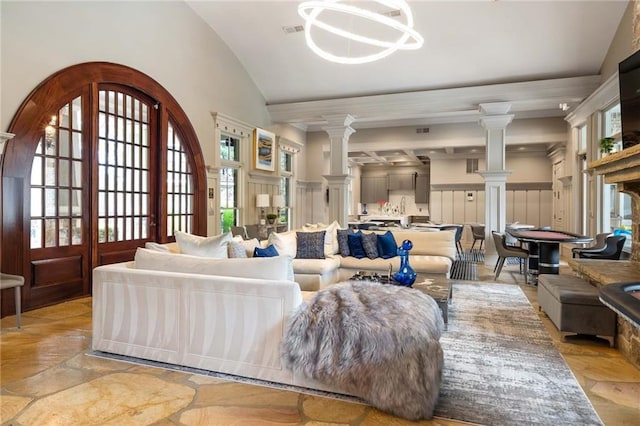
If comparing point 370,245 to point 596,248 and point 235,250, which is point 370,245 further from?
point 596,248

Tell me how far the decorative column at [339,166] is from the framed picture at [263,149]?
1356 mm

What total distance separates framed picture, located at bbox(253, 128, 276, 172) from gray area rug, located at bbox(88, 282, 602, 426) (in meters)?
5.44

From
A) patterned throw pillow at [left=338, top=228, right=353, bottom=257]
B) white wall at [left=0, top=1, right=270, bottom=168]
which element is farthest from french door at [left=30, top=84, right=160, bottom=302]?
patterned throw pillow at [left=338, top=228, right=353, bottom=257]

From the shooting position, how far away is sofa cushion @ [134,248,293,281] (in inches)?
104

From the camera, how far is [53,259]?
4434mm

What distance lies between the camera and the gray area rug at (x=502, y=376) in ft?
6.99

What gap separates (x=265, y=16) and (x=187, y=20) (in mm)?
1259

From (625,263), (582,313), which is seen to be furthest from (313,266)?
(625,263)

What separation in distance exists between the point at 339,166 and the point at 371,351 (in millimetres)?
6266

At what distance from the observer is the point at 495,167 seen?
716 cm

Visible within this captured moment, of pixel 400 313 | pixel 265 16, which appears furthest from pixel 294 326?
pixel 265 16

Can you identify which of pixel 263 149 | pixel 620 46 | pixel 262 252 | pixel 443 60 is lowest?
pixel 262 252

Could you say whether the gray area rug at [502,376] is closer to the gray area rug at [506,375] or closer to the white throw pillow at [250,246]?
the gray area rug at [506,375]

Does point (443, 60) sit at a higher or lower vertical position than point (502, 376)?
higher
